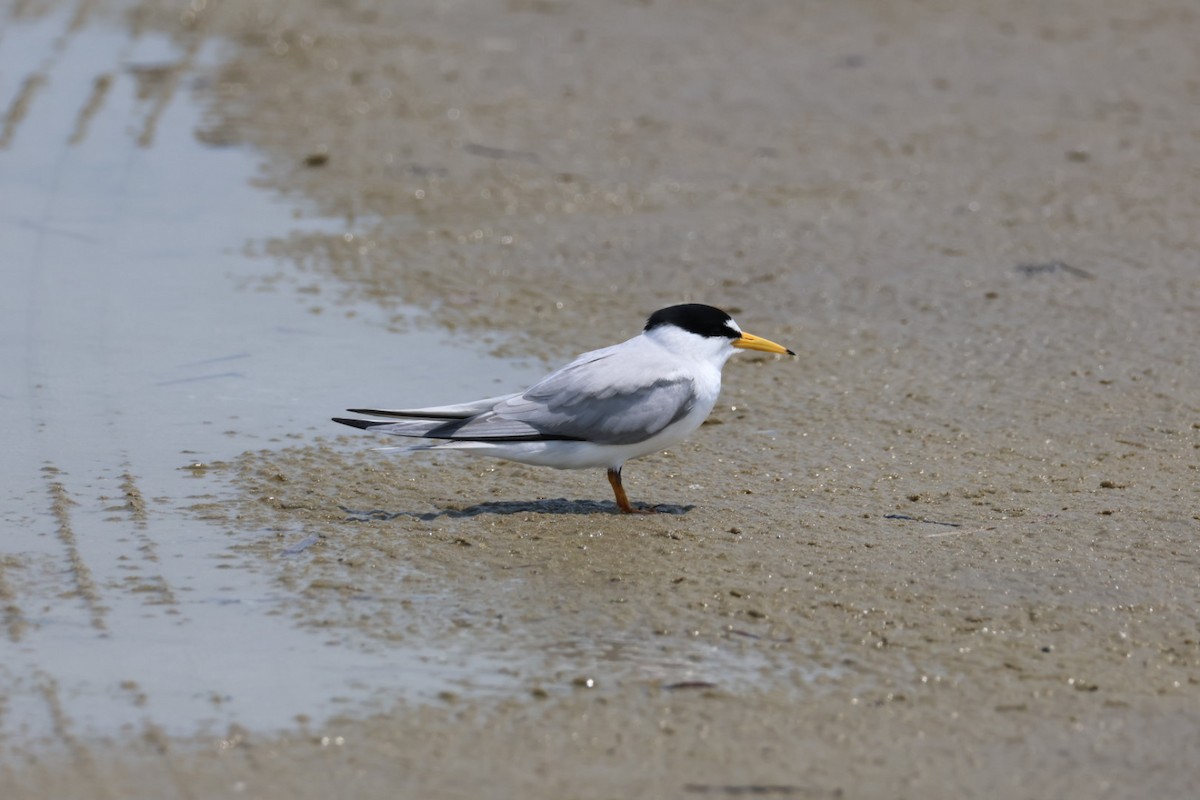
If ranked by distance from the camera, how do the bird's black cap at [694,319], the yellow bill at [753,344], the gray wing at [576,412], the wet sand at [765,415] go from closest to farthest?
the wet sand at [765,415] → the gray wing at [576,412] → the bird's black cap at [694,319] → the yellow bill at [753,344]

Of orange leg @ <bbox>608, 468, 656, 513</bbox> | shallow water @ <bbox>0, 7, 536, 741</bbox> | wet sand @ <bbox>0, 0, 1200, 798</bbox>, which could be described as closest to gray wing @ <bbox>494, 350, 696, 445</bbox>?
orange leg @ <bbox>608, 468, 656, 513</bbox>

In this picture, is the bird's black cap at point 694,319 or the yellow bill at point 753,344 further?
the yellow bill at point 753,344

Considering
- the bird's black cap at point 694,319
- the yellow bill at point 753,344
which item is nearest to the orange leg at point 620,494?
the bird's black cap at point 694,319

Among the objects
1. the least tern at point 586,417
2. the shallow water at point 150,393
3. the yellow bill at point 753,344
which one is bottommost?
the shallow water at point 150,393

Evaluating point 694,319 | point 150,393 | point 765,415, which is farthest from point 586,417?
point 150,393

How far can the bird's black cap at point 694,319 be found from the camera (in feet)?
19.4

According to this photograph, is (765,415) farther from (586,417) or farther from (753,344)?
(586,417)

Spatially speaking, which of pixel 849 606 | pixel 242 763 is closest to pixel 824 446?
pixel 849 606

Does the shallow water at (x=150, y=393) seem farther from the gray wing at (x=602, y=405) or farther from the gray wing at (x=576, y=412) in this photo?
the gray wing at (x=602, y=405)

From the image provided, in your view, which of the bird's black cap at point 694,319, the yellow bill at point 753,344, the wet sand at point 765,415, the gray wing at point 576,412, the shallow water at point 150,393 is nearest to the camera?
the wet sand at point 765,415

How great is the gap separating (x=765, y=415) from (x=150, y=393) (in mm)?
2446

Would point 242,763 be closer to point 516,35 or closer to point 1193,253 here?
point 1193,253

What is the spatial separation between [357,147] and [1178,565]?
6.27 metres

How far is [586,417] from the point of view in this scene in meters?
5.62
